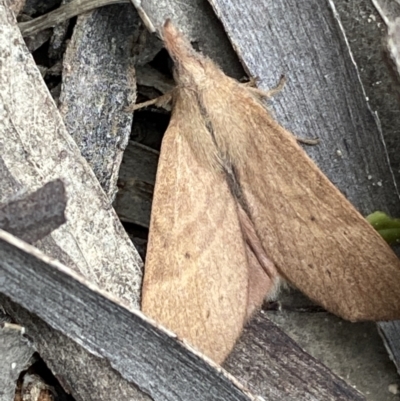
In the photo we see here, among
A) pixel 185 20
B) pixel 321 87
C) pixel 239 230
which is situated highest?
pixel 185 20

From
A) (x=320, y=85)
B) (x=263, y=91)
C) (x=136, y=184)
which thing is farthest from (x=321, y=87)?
(x=136, y=184)

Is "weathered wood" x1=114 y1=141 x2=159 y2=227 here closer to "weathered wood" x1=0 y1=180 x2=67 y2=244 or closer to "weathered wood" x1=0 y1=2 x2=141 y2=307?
"weathered wood" x1=0 y1=2 x2=141 y2=307

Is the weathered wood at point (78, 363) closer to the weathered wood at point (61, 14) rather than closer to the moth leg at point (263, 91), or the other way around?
the weathered wood at point (61, 14)

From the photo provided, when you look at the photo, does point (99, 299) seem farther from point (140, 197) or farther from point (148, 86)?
point (148, 86)

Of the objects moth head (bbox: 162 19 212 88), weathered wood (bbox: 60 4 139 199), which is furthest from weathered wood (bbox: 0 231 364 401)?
moth head (bbox: 162 19 212 88)

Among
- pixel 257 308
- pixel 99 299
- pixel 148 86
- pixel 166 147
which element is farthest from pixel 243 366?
pixel 148 86

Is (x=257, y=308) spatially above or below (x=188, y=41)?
below

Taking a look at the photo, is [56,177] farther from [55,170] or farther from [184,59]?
[184,59]
